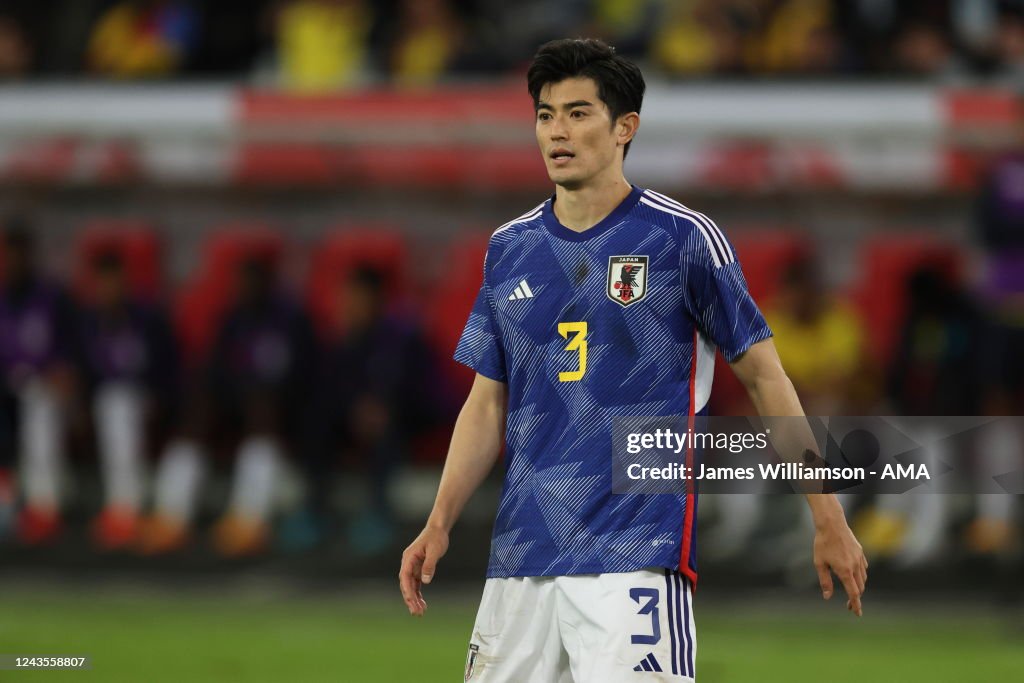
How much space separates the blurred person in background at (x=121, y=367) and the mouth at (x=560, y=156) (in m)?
8.42

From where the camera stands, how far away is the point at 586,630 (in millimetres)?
4219

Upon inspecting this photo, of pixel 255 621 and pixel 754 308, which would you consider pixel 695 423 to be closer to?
pixel 754 308

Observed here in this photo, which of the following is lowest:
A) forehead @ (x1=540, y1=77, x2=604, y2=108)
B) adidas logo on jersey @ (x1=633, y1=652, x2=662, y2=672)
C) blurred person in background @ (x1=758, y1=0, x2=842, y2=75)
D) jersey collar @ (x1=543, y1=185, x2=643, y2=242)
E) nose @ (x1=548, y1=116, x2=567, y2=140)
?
adidas logo on jersey @ (x1=633, y1=652, x2=662, y2=672)

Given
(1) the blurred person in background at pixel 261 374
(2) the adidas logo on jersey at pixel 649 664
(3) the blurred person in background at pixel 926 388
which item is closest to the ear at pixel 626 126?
(2) the adidas logo on jersey at pixel 649 664

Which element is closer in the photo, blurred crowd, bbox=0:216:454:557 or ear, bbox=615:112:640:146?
ear, bbox=615:112:640:146

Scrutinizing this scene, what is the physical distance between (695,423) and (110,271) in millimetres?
8721

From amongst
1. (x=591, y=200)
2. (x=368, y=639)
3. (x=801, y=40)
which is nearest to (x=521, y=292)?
(x=591, y=200)

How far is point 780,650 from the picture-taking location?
8836 mm

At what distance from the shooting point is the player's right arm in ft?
14.5

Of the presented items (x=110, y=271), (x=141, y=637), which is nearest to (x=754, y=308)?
(x=141, y=637)

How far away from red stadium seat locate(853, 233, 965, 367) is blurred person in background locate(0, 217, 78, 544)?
20.0 ft

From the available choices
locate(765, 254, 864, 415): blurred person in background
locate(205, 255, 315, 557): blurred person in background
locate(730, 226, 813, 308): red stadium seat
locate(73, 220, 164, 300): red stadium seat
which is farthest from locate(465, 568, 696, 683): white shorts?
locate(73, 220, 164, 300): red stadium seat

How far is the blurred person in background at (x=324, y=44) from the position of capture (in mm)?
14094

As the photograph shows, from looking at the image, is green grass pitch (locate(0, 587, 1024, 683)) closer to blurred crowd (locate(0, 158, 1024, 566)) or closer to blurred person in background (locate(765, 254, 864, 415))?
blurred crowd (locate(0, 158, 1024, 566))
